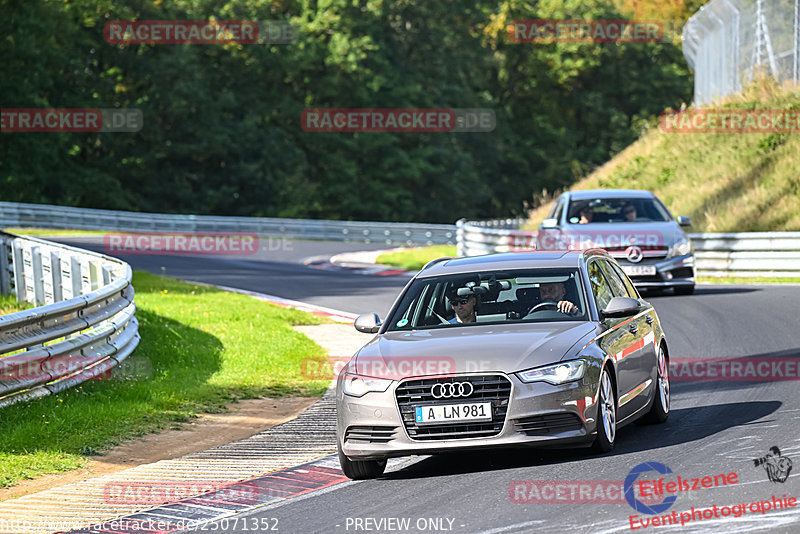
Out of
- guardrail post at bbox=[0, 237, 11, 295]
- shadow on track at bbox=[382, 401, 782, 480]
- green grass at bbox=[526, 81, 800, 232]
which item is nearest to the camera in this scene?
shadow on track at bbox=[382, 401, 782, 480]

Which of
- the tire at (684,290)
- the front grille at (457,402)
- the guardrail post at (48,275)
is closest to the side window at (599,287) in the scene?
the front grille at (457,402)

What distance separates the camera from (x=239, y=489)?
871cm

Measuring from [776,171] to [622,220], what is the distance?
13.6m

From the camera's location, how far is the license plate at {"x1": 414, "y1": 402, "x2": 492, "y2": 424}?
8.40 meters

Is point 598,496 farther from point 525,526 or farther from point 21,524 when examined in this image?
point 21,524

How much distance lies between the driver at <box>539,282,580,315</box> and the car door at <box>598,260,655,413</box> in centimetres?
50

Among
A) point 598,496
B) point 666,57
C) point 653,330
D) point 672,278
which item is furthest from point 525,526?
point 666,57

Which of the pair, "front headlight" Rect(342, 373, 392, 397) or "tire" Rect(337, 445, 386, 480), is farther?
"tire" Rect(337, 445, 386, 480)

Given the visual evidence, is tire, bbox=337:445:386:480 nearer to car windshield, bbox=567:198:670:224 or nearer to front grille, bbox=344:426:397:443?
front grille, bbox=344:426:397:443

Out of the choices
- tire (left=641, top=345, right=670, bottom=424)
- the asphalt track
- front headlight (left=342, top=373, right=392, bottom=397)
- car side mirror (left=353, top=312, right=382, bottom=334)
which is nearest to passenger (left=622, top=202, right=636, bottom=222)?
the asphalt track

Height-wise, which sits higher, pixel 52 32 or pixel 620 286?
pixel 52 32

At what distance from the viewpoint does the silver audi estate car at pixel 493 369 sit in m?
8.42

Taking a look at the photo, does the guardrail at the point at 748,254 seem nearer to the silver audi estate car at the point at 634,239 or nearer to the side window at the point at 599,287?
the silver audi estate car at the point at 634,239

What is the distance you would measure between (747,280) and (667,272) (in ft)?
18.3
